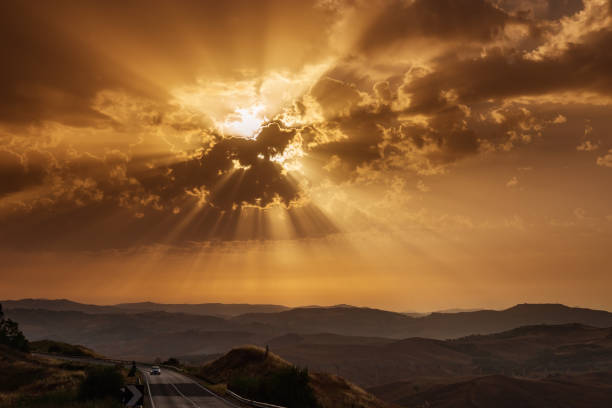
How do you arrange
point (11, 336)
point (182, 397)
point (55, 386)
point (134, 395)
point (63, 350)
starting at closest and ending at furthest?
point (134, 395)
point (182, 397)
point (55, 386)
point (11, 336)
point (63, 350)

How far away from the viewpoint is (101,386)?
35.3 metres

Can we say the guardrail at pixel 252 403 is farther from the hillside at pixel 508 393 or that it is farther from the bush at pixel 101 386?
the hillside at pixel 508 393

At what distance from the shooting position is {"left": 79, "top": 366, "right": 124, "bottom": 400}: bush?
34.8 m

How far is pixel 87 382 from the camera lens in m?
35.5

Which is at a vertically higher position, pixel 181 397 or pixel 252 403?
pixel 252 403

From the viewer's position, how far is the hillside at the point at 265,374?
58.8m

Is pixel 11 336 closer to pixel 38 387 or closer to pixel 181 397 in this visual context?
pixel 38 387

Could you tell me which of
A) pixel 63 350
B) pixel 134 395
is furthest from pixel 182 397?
pixel 63 350

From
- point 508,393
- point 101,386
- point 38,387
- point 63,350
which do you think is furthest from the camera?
point 508,393

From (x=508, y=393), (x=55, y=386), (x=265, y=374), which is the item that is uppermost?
(x=265, y=374)

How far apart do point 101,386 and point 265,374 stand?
26.9 meters

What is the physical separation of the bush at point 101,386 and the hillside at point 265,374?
74.5 feet

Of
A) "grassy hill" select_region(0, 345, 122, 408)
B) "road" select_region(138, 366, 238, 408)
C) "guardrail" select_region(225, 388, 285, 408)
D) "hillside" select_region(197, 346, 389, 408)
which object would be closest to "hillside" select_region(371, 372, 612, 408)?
"hillside" select_region(197, 346, 389, 408)

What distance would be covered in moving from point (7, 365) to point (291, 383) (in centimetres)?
4408
